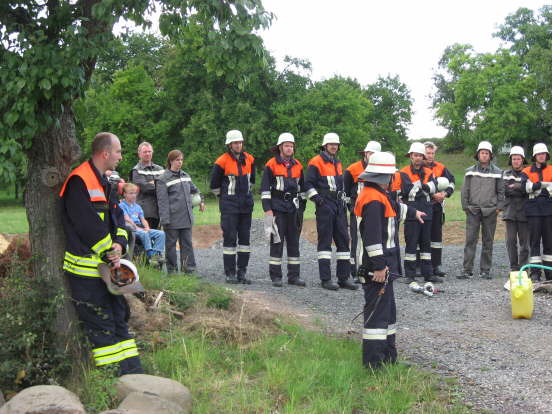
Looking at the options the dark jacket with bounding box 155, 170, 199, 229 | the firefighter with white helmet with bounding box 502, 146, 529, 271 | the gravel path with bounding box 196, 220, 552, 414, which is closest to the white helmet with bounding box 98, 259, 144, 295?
the gravel path with bounding box 196, 220, 552, 414

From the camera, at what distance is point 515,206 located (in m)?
11.9

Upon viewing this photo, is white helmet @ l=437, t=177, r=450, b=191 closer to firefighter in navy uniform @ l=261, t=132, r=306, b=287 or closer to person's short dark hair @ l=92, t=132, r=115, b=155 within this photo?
firefighter in navy uniform @ l=261, t=132, r=306, b=287

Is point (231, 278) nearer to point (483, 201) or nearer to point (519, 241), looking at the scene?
point (483, 201)

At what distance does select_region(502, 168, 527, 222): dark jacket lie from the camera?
38.5 feet

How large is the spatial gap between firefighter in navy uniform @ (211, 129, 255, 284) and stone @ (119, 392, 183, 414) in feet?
18.9

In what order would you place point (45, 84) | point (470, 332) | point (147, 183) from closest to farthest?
1. point (45, 84)
2. point (470, 332)
3. point (147, 183)

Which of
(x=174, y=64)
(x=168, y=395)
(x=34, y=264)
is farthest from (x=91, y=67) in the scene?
(x=174, y=64)

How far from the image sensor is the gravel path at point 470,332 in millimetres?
5852

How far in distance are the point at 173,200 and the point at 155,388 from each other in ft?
18.8

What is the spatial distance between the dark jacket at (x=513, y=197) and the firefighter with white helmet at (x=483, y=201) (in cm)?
12

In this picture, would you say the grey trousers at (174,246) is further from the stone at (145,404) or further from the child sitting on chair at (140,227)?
the stone at (145,404)

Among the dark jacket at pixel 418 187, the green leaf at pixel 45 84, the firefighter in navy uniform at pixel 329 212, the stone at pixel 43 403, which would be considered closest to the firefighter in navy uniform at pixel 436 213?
the dark jacket at pixel 418 187

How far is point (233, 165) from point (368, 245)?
466 centimetres

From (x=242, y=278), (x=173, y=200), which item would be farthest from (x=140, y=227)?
(x=242, y=278)
